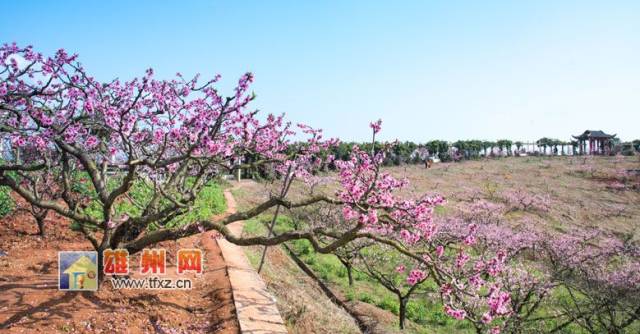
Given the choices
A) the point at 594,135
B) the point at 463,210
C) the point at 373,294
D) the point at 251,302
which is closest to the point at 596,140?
the point at 594,135

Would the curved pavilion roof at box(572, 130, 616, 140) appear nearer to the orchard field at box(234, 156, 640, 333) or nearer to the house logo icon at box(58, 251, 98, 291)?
the orchard field at box(234, 156, 640, 333)

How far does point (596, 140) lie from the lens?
54906mm

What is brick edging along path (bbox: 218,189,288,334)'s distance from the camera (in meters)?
5.42

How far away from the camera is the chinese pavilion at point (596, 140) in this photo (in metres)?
54.0

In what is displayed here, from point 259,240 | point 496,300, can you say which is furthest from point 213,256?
point 496,300

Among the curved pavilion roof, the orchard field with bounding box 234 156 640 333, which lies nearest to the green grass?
the orchard field with bounding box 234 156 640 333

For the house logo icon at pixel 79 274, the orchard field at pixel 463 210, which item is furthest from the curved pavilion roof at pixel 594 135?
the house logo icon at pixel 79 274

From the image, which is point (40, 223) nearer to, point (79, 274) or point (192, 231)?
point (79, 274)

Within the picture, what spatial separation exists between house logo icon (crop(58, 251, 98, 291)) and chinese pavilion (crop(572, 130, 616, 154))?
59354 mm

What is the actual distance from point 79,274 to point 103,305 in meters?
0.70

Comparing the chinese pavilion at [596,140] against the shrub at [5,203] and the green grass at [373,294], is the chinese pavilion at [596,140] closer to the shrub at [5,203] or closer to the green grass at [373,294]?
the green grass at [373,294]

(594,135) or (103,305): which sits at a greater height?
(594,135)

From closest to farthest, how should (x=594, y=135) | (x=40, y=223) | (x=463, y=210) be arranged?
1. (x=40, y=223)
2. (x=463, y=210)
3. (x=594, y=135)

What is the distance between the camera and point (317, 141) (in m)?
8.23
